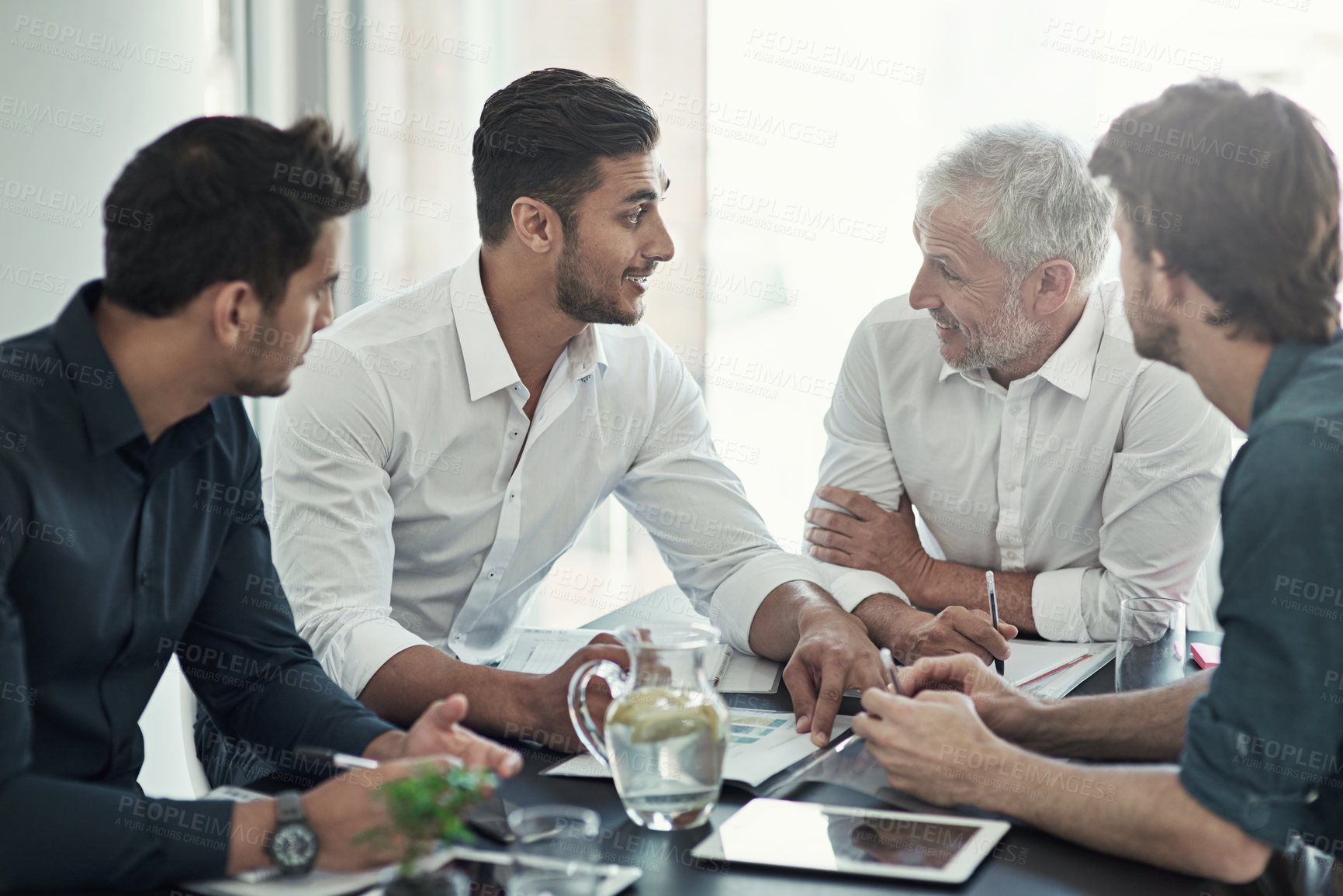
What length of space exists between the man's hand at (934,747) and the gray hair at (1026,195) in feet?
3.69

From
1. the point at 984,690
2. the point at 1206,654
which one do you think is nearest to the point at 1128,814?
the point at 984,690

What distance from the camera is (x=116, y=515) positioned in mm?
1216

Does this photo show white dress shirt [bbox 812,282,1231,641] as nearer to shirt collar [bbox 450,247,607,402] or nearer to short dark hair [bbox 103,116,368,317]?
shirt collar [bbox 450,247,607,402]

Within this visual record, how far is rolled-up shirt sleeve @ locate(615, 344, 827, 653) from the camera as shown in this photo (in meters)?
2.05

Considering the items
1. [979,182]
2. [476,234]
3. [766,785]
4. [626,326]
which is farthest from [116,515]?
[476,234]

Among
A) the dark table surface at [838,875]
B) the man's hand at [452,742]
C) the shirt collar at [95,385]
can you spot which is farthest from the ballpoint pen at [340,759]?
the shirt collar at [95,385]

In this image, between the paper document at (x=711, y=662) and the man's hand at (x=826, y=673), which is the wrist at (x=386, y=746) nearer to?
the paper document at (x=711, y=662)

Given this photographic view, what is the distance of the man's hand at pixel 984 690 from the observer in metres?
1.36

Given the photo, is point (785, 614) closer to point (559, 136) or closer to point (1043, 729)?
point (1043, 729)

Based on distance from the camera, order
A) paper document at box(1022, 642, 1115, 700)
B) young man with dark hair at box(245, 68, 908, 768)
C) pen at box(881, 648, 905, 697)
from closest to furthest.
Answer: pen at box(881, 648, 905, 697) < paper document at box(1022, 642, 1115, 700) < young man with dark hair at box(245, 68, 908, 768)

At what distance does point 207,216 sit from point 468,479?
86 centimetres

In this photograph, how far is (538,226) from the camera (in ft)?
6.63

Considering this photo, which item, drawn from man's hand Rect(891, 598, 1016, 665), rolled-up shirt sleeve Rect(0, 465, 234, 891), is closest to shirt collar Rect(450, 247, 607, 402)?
man's hand Rect(891, 598, 1016, 665)

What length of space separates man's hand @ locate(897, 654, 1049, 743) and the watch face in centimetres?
74
